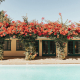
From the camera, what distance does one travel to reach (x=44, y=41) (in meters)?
14.6

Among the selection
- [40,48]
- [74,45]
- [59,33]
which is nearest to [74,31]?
[59,33]

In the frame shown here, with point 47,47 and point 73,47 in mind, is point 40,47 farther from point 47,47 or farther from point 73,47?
point 73,47

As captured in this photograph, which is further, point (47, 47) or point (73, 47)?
point (73, 47)
